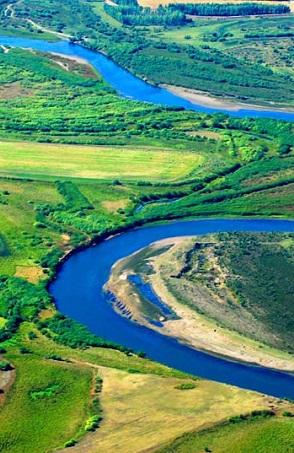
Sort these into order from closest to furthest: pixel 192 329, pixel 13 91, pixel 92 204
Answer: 1. pixel 192 329
2. pixel 92 204
3. pixel 13 91

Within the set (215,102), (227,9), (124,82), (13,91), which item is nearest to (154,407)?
(215,102)

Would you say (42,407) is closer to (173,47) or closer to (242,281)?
(242,281)

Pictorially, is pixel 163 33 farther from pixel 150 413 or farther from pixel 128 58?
pixel 150 413

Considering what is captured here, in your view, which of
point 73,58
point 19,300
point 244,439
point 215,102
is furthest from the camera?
point 73,58

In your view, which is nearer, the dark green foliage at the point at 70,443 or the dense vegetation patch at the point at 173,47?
the dark green foliage at the point at 70,443

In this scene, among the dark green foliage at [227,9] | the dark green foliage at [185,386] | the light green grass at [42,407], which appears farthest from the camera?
the dark green foliage at [227,9]

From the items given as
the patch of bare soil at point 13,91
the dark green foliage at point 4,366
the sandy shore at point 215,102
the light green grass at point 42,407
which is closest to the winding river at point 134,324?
the light green grass at point 42,407

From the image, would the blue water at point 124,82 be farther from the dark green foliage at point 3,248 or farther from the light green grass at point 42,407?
the light green grass at point 42,407

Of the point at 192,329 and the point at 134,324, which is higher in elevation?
the point at 192,329
